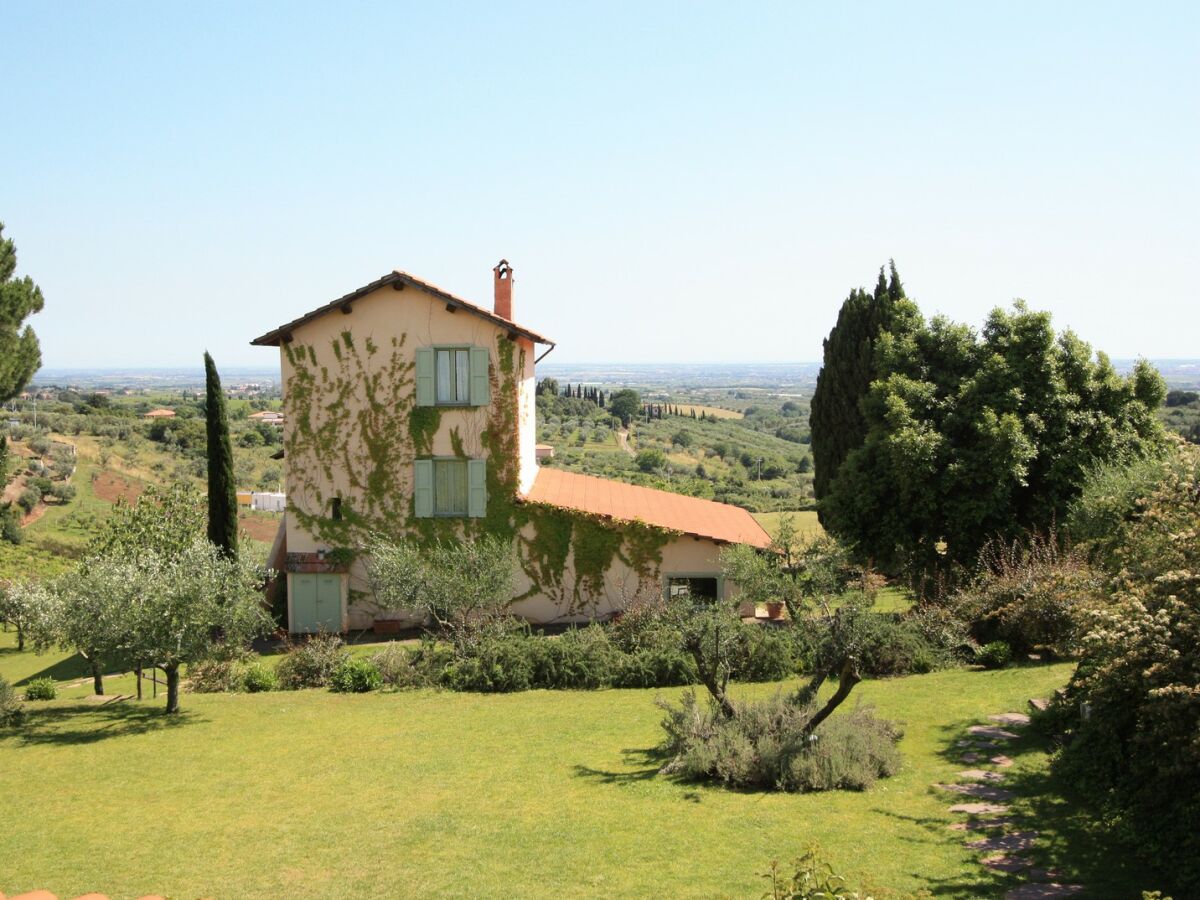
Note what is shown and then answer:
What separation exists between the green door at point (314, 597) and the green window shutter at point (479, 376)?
598 cm


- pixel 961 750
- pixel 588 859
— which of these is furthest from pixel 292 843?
pixel 961 750

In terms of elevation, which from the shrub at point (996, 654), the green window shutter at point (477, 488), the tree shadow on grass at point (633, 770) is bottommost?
the tree shadow on grass at point (633, 770)

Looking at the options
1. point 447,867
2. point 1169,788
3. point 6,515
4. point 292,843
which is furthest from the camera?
point 6,515

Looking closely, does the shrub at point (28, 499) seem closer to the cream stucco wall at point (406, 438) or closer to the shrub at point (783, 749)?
the cream stucco wall at point (406, 438)

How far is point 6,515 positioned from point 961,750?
137ft

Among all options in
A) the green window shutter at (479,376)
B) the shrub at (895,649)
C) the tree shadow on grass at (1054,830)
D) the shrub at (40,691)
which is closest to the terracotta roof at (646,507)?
the green window shutter at (479,376)

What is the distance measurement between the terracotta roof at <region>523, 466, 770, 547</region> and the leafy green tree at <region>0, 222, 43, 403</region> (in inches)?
688

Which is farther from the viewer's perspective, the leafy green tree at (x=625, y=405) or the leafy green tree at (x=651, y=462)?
the leafy green tree at (x=625, y=405)

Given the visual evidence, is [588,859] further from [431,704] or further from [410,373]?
[410,373]

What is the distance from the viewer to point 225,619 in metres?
18.3

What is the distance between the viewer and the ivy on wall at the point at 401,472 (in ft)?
87.3

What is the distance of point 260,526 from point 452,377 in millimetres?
31403

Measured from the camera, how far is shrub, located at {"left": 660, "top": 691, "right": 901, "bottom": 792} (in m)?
13.1

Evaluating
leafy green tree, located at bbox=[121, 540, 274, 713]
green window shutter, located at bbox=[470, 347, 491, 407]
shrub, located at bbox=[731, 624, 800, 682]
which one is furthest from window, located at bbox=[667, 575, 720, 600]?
leafy green tree, located at bbox=[121, 540, 274, 713]
